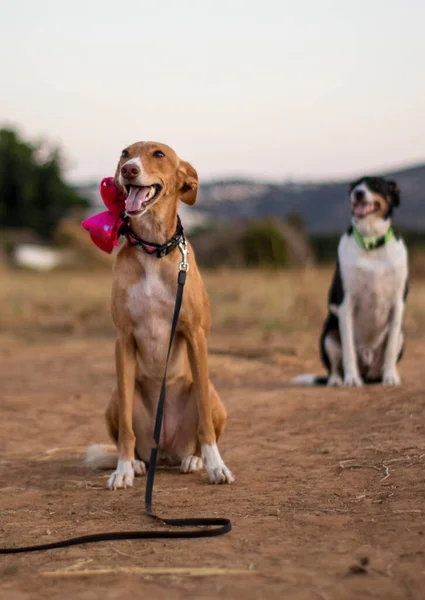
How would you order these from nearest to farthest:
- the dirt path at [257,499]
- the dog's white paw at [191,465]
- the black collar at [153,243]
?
the dirt path at [257,499] < the black collar at [153,243] < the dog's white paw at [191,465]

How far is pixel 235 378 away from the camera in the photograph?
805 centimetres

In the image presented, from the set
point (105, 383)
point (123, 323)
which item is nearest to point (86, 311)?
point (105, 383)

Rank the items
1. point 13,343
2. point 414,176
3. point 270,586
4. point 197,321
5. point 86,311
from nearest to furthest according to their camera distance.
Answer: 1. point 270,586
2. point 197,321
3. point 13,343
4. point 86,311
5. point 414,176

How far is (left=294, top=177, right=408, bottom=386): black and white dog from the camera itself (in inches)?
275

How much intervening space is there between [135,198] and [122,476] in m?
1.49

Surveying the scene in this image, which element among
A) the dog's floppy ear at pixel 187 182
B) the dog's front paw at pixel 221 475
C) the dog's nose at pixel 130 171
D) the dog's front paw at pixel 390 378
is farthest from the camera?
the dog's front paw at pixel 390 378

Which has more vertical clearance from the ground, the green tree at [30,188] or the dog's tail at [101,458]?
the green tree at [30,188]

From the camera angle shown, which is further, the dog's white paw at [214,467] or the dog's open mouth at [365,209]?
the dog's open mouth at [365,209]

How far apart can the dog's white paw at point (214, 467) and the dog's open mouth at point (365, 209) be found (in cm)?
324

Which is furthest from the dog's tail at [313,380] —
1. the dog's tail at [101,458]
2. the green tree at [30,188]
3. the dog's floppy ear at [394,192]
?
the green tree at [30,188]

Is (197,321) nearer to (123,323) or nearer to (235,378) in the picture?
(123,323)

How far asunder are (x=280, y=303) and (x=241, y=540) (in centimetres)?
912

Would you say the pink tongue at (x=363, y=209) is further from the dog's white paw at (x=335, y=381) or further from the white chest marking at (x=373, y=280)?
the dog's white paw at (x=335, y=381)

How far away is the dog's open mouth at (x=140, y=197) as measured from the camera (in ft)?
13.8
